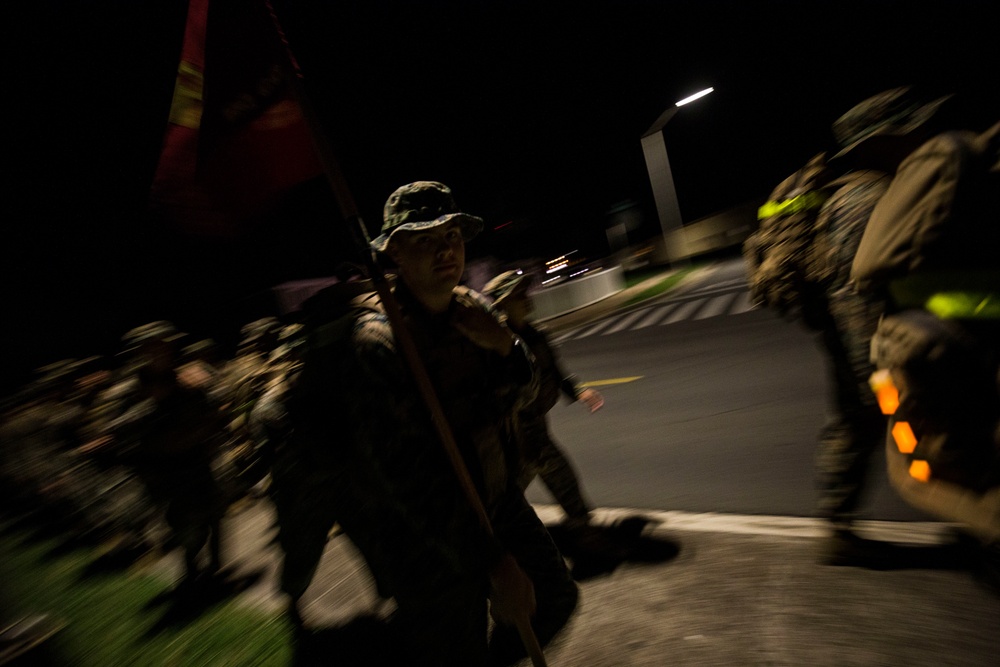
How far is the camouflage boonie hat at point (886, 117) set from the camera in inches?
76.2

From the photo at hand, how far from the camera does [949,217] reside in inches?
53.7

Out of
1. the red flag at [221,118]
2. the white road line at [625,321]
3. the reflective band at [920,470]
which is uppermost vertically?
the red flag at [221,118]

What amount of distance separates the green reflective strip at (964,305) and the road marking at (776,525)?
173cm

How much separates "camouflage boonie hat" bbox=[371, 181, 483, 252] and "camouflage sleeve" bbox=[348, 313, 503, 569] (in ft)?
1.50

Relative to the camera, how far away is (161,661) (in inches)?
137

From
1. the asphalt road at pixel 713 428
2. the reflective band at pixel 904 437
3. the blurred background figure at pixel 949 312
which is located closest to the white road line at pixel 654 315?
the asphalt road at pixel 713 428

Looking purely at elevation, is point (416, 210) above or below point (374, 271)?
above

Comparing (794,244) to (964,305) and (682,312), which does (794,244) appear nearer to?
(964,305)

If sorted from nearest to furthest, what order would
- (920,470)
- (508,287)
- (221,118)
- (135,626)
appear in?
(920,470) < (221,118) < (508,287) < (135,626)

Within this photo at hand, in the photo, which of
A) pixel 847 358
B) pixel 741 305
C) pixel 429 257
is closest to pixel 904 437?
pixel 847 358

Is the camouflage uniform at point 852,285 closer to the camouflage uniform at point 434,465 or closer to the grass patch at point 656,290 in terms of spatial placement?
the camouflage uniform at point 434,465

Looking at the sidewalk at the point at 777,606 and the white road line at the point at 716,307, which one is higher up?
the sidewalk at the point at 777,606

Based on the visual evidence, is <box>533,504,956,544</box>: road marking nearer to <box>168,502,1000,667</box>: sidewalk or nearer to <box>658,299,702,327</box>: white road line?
<box>168,502,1000,667</box>: sidewalk

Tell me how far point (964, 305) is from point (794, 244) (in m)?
1.31
